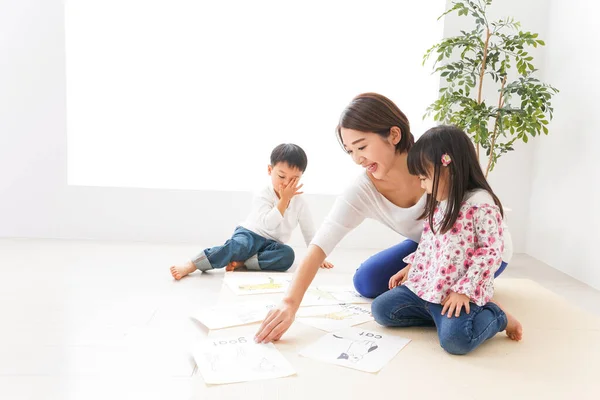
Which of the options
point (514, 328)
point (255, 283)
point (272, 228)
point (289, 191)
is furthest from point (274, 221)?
point (514, 328)

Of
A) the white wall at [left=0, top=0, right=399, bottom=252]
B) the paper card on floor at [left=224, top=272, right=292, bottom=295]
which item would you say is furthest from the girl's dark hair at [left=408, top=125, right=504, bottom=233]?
the white wall at [left=0, top=0, right=399, bottom=252]

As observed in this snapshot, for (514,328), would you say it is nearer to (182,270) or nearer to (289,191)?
(289,191)

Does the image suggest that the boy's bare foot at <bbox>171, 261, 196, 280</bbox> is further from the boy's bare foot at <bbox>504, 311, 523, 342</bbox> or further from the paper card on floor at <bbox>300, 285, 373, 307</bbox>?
the boy's bare foot at <bbox>504, 311, 523, 342</bbox>

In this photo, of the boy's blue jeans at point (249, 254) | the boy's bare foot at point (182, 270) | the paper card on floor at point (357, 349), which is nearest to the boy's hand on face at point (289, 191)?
the boy's blue jeans at point (249, 254)

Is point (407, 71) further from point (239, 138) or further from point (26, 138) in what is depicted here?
point (26, 138)

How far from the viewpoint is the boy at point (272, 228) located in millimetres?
2836

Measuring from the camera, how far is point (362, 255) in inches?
135

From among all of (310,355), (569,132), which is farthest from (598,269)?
(310,355)

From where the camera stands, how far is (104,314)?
221cm

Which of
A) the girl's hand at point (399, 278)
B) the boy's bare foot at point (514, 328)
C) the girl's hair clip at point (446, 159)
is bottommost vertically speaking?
the boy's bare foot at point (514, 328)

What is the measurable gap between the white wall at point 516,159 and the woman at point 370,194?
150 centimetres

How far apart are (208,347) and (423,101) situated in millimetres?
2550

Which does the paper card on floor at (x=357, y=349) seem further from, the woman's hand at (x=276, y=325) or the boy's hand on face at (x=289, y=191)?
the boy's hand on face at (x=289, y=191)

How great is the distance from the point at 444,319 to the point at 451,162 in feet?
1.59
